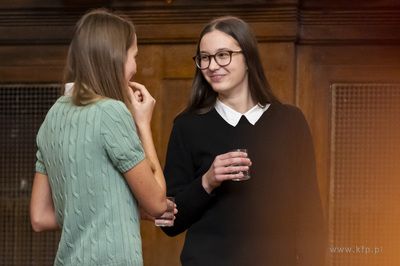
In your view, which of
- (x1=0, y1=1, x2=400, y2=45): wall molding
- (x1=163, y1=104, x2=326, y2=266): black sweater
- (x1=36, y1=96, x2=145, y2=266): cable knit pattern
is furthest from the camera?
(x1=0, y1=1, x2=400, y2=45): wall molding

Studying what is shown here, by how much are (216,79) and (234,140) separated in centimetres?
23

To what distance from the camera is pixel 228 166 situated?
7.46 feet

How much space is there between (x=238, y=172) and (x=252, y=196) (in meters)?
0.18

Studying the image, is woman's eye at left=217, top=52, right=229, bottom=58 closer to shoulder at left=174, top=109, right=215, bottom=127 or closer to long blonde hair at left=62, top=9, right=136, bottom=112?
shoulder at left=174, top=109, right=215, bottom=127

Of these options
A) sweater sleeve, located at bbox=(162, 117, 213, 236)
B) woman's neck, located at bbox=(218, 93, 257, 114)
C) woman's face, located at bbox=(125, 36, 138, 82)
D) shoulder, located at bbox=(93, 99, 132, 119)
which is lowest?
sweater sleeve, located at bbox=(162, 117, 213, 236)

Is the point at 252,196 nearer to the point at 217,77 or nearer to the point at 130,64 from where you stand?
the point at 217,77

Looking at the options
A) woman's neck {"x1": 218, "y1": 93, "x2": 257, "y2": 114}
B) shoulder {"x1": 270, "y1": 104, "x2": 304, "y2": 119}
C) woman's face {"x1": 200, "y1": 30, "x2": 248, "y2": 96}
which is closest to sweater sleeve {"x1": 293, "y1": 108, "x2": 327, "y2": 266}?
shoulder {"x1": 270, "y1": 104, "x2": 304, "y2": 119}

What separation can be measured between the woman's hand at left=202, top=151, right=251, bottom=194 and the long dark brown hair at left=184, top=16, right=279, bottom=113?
1.17 feet

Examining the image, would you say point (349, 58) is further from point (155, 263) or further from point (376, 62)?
point (155, 263)

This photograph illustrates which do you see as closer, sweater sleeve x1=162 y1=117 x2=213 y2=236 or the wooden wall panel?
sweater sleeve x1=162 y1=117 x2=213 y2=236

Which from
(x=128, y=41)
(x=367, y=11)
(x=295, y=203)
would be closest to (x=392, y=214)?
(x=367, y=11)

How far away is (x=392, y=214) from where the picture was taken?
3.76m

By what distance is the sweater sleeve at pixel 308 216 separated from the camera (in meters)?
2.43

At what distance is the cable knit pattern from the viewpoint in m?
1.94
